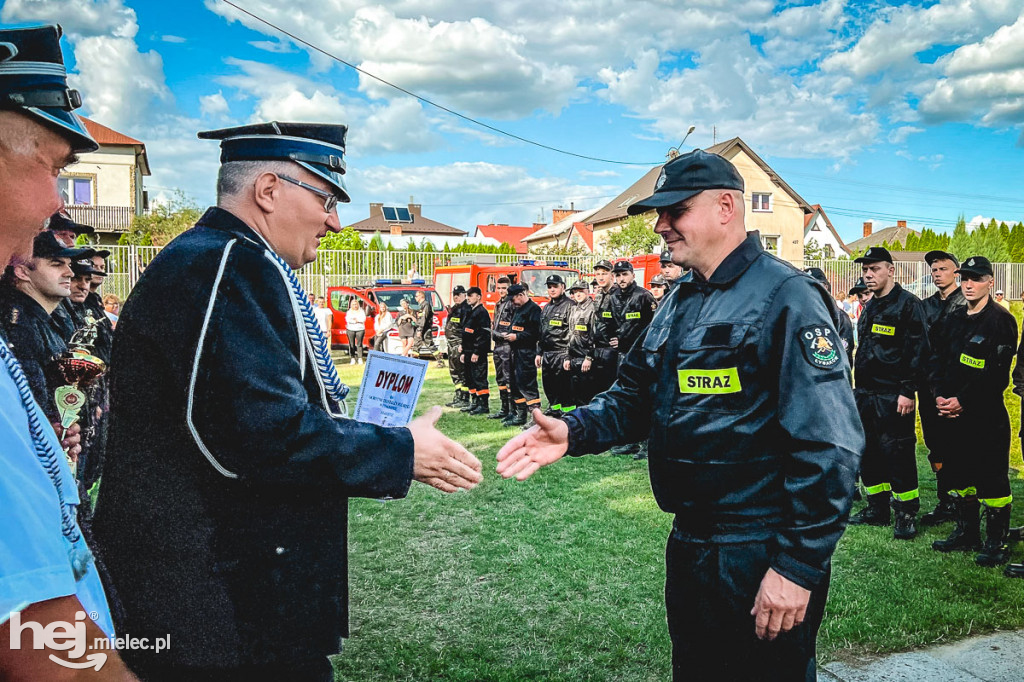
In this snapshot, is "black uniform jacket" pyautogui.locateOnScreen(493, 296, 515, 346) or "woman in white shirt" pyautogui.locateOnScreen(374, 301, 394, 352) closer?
"black uniform jacket" pyautogui.locateOnScreen(493, 296, 515, 346)

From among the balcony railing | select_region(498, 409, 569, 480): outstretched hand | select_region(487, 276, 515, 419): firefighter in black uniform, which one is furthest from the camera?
A: the balcony railing

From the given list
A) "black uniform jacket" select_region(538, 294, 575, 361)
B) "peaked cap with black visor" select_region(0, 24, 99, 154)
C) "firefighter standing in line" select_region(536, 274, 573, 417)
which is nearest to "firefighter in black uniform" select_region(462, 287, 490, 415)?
"firefighter standing in line" select_region(536, 274, 573, 417)

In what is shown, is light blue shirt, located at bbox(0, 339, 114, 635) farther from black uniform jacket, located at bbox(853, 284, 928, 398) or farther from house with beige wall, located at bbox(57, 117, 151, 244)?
house with beige wall, located at bbox(57, 117, 151, 244)

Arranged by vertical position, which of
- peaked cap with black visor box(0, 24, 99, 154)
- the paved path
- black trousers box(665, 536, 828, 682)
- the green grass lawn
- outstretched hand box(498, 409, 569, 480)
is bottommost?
the paved path

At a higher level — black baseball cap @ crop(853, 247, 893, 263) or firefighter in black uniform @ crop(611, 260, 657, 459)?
black baseball cap @ crop(853, 247, 893, 263)

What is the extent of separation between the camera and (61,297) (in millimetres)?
4320

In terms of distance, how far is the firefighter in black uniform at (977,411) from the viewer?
5.54 meters

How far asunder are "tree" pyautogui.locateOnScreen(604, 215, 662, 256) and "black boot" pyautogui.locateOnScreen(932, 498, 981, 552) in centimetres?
3326

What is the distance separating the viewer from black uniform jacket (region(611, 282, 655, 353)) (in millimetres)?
9719

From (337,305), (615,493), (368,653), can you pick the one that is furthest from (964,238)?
(368,653)

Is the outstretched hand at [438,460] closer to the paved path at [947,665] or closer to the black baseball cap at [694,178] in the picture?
the black baseball cap at [694,178]

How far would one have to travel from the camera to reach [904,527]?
20.0ft

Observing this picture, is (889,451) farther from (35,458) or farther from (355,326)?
(355,326)

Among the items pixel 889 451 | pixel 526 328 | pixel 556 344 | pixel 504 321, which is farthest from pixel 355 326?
pixel 889 451
